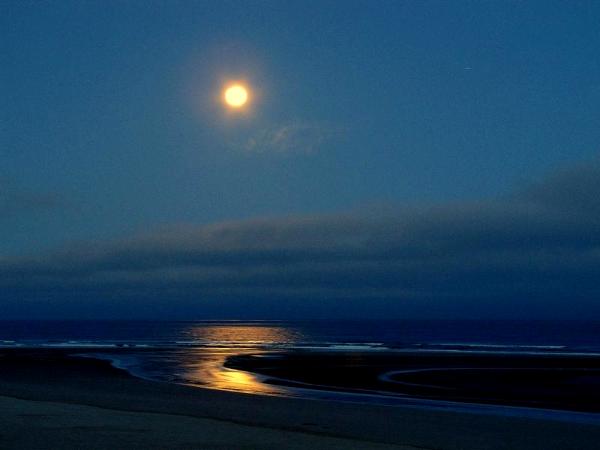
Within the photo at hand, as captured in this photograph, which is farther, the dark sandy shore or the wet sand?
the wet sand

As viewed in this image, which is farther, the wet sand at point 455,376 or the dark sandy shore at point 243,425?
the wet sand at point 455,376

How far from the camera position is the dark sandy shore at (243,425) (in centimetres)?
2011

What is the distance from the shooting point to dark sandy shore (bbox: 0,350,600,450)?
2011 centimetres

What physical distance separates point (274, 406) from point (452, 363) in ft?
109

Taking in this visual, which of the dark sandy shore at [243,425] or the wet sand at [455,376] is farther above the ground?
the wet sand at [455,376]

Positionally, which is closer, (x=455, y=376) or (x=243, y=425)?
(x=243, y=425)

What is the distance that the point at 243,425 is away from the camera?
2334 centimetres

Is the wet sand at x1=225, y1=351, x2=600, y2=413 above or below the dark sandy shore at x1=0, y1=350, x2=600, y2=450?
above

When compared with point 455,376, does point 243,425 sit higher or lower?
lower

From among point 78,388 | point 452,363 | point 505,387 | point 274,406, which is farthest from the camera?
point 452,363

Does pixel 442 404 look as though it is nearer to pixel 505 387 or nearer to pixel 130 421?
pixel 505 387

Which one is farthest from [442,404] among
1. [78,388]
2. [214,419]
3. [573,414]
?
[78,388]

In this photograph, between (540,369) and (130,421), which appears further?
(540,369)

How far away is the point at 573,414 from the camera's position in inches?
1158
